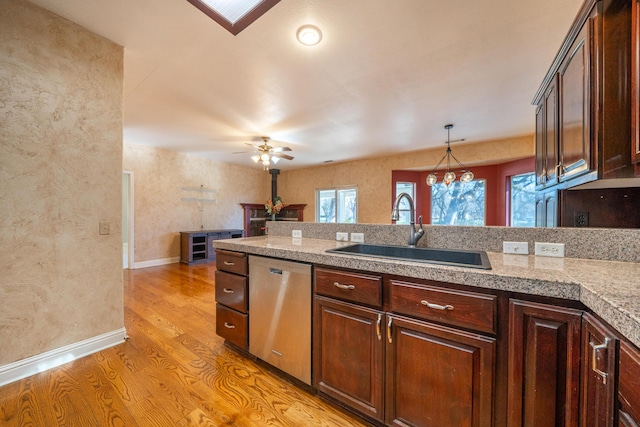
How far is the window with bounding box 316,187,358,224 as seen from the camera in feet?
22.3

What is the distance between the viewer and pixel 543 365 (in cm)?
88

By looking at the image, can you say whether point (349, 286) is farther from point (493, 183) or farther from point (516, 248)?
point (493, 183)

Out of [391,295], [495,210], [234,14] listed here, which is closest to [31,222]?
[234,14]

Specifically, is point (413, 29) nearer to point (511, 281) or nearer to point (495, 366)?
point (511, 281)

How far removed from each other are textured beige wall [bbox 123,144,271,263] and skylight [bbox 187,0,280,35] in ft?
13.9

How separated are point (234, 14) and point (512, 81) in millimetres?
2751

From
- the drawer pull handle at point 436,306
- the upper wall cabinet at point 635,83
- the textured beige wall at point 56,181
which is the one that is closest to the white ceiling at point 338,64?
the textured beige wall at point 56,181

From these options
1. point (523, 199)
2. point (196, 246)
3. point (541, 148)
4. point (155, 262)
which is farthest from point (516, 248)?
point (155, 262)

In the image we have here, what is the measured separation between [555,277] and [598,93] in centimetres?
97

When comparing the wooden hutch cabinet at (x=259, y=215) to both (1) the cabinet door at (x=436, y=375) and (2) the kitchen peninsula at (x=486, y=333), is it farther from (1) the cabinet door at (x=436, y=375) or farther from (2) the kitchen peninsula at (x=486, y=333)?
(1) the cabinet door at (x=436, y=375)

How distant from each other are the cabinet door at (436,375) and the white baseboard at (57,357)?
227 centimetres

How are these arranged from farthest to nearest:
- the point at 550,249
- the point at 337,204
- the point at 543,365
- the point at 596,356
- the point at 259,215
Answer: the point at 259,215 → the point at 337,204 → the point at 550,249 → the point at 543,365 → the point at 596,356

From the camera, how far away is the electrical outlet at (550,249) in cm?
130

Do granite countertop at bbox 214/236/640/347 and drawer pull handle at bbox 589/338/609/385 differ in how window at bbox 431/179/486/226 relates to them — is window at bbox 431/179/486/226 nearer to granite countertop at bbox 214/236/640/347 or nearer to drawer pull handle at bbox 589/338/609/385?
granite countertop at bbox 214/236/640/347
